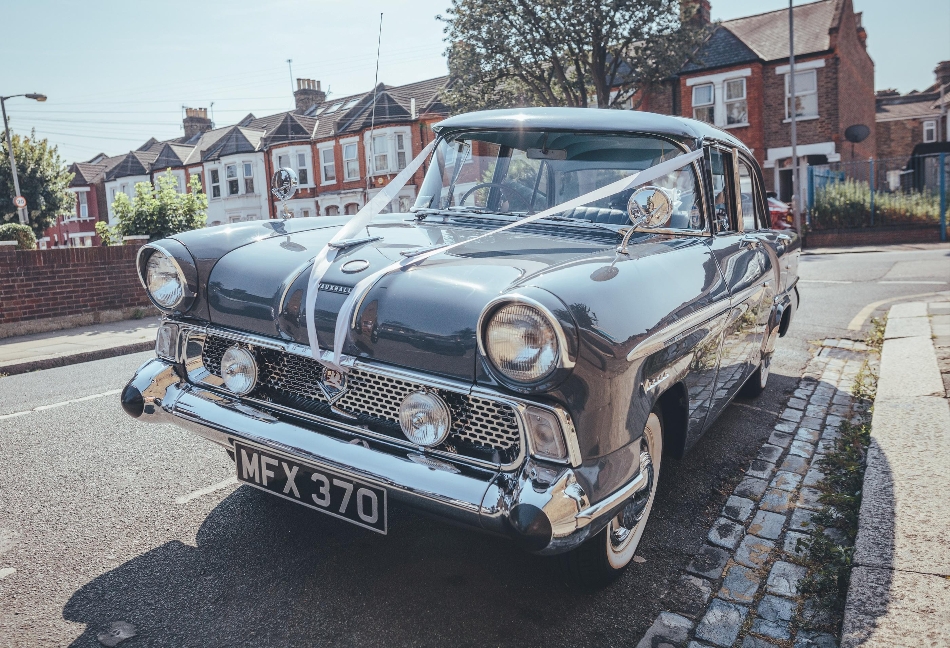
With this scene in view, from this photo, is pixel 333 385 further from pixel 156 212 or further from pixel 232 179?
pixel 232 179

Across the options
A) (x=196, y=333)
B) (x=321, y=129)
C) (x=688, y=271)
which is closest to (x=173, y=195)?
(x=196, y=333)

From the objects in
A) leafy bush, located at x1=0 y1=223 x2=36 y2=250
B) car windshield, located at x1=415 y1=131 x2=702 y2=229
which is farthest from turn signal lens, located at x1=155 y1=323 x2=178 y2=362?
leafy bush, located at x1=0 y1=223 x2=36 y2=250

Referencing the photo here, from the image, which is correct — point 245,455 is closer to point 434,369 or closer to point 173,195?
point 434,369

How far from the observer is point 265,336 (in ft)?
8.46

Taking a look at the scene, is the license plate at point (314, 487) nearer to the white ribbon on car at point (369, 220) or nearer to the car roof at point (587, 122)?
the white ribbon on car at point (369, 220)

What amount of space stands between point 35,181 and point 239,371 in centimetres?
3643

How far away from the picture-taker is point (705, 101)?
25094mm

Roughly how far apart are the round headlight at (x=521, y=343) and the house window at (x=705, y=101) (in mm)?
25250

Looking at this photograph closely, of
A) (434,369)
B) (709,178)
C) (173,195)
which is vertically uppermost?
(173,195)

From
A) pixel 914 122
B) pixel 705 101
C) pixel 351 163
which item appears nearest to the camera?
pixel 705 101

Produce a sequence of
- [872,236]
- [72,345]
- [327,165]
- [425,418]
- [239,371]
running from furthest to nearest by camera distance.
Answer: [327,165], [872,236], [72,345], [239,371], [425,418]

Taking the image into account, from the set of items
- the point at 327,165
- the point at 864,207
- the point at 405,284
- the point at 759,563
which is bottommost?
the point at 759,563

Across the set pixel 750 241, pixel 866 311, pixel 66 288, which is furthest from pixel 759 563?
pixel 66 288

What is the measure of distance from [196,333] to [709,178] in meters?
2.32
